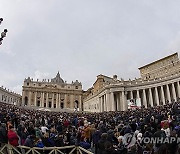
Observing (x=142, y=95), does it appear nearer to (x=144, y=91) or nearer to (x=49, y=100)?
(x=144, y=91)

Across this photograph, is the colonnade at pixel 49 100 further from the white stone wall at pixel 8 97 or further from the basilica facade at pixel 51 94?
the white stone wall at pixel 8 97

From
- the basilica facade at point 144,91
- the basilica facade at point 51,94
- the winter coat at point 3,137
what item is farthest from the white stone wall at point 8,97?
the winter coat at point 3,137

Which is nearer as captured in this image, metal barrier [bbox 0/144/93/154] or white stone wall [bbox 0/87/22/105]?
metal barrier [bbox 0/144/93/154]

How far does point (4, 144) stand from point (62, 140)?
2.64 metres

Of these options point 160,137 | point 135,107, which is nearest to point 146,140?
point 160,137

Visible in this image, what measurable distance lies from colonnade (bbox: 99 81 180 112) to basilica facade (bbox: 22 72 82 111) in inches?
1446

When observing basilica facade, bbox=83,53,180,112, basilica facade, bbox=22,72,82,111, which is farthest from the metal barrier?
basilica facade, bbox=22,72,82,111

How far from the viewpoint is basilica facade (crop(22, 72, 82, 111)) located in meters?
99.6

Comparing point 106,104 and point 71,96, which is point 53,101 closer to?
point 71,96

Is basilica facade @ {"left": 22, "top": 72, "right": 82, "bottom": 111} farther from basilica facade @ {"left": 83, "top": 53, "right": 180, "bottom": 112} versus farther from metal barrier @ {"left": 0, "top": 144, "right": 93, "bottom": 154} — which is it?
metal barrier @ {"left": 0, "top": 144, "right": 93, "bottom": 154}

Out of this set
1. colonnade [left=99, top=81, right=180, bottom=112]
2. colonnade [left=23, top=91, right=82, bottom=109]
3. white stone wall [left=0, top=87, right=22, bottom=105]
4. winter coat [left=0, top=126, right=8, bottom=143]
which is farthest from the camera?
colonnade [left=23, top=91, right=82, bottom=109]

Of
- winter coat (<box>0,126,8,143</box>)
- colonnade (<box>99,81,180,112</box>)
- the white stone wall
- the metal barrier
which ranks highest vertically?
the white stone wall

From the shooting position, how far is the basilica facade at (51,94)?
99.6 metres

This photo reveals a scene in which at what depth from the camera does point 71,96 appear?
106 meters
